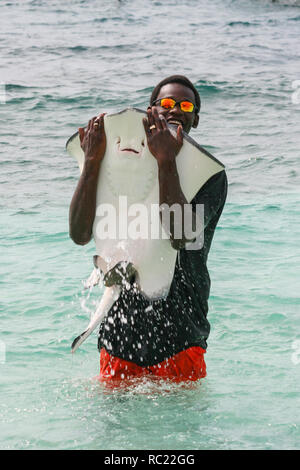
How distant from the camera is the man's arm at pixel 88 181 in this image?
2.69 m

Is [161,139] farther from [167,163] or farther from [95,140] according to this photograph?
[95,140]

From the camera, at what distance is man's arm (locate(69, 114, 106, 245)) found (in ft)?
8.84

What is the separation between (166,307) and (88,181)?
0.65m

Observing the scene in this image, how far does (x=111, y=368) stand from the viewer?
298 centimetres

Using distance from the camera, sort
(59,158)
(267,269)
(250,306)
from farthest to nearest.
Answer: (59,158) → (267,269) → (250,306)

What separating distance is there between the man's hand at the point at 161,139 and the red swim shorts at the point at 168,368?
35.4 inches

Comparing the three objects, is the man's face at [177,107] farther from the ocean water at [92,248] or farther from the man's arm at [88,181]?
the ocean water at [92,248]

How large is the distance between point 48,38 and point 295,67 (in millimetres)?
7420

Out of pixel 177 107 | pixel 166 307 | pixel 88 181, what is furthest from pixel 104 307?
pixel 177 107

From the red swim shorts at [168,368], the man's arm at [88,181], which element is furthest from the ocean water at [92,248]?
the man's arm at [88,181]

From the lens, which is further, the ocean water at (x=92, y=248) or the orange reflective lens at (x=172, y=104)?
the ocean water at (x=92, y=248)

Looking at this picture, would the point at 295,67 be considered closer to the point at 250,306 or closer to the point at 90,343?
the point at 250,306

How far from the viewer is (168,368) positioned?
2.92 meters

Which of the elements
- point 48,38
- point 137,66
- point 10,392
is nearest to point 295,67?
point 137,66
